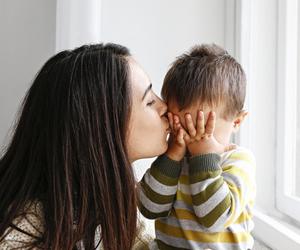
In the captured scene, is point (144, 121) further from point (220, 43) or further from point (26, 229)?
point (220, 43)

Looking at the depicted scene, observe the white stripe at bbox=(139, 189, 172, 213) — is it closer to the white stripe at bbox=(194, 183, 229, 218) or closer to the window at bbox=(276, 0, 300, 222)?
the white stripe at bbox=(194, 183, 229, 218)

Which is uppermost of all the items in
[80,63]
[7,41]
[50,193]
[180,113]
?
[7,41]

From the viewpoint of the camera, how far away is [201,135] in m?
0.95

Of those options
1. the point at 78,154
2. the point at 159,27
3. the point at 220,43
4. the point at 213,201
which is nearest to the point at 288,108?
the point at 220,43

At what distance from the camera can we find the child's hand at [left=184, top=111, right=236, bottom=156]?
93 cm

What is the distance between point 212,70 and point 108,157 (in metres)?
0.31

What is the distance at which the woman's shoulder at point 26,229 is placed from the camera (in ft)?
2.68

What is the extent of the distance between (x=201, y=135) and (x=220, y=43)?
774mm

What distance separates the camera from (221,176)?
91cm

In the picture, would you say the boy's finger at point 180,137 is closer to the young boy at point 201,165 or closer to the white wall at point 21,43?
the young boy at point 201,165

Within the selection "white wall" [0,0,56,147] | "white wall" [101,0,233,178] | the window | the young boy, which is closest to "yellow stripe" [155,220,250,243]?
the young boy

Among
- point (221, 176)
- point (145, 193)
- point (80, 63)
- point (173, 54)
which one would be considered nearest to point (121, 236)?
point (145, 193)

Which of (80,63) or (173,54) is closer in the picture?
(80,63)

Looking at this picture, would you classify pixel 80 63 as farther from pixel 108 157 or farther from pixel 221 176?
pixel 221 176
